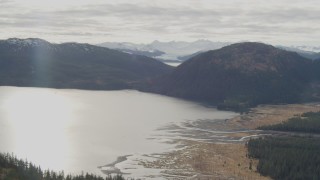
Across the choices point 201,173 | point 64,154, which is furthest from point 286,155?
point 64,154

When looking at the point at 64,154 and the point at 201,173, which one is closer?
the point at 201,173

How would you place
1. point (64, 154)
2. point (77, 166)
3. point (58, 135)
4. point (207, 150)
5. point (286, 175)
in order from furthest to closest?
1. point (58, 135)
2. point (207, 150)
3. point (64, 154)
4. point (77, 166)
5. point (286, 175)

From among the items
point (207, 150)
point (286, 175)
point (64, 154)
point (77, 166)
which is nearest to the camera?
point (286, 175)

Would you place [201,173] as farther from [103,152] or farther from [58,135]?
[58,135]

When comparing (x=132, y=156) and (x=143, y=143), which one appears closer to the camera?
(x=132, y=156)

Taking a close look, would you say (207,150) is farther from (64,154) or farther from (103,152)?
(64,154)

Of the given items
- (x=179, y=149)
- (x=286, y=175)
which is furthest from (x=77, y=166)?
(x=286, y=175)

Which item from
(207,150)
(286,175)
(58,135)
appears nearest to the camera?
(286,175)
